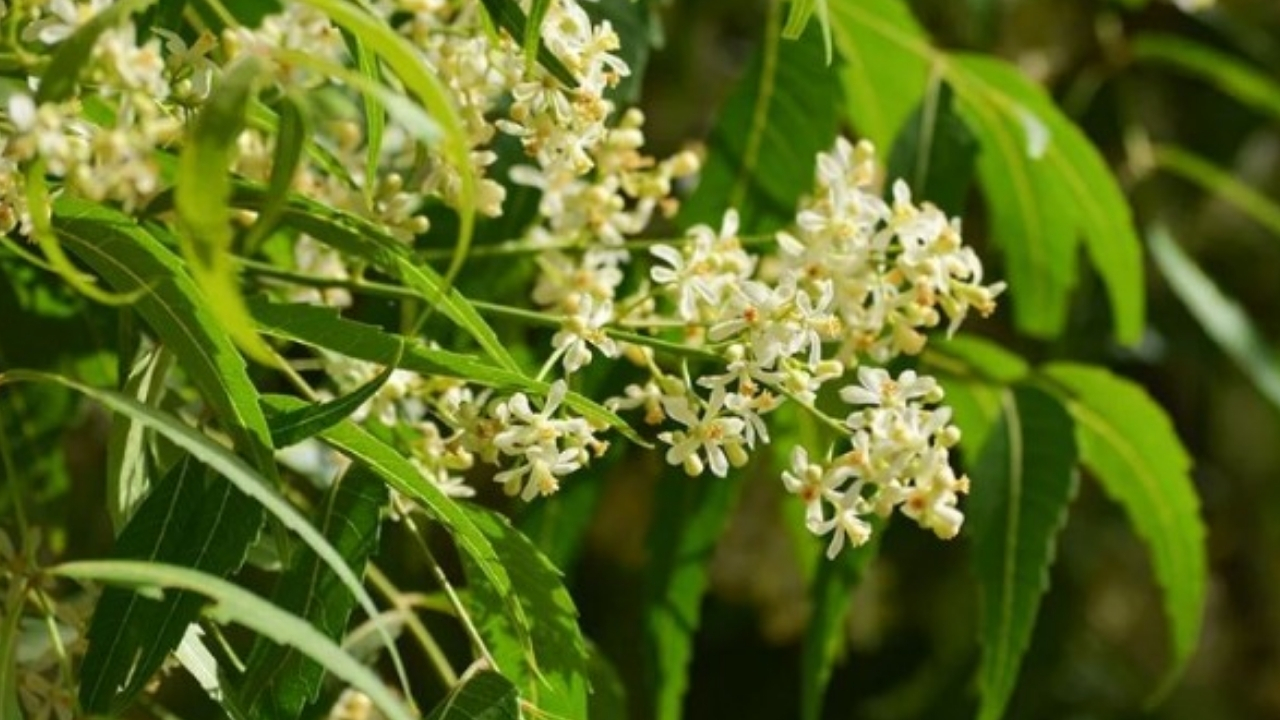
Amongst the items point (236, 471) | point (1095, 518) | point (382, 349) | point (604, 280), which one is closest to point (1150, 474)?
point (604, 280)

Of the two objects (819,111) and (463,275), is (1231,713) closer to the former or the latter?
(819,111)

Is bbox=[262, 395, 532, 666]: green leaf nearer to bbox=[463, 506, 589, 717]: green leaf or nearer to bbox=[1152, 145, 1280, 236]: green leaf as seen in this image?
bbox=[463, 506, 589, 717]: green leaf

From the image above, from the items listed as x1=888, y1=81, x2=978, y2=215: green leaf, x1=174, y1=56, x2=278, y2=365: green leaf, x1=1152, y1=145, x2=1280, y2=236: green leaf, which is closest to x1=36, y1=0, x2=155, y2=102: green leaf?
x1=174, y1=56, x2=278, y2=365: green leaf

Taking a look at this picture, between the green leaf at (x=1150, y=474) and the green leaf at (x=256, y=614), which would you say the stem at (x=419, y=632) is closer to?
the green leaf at (x=256, y=614)

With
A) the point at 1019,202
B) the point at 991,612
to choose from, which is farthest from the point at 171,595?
the point at 1019,202

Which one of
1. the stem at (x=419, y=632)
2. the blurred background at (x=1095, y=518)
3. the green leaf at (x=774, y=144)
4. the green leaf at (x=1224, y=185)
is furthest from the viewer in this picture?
the blurred background at (x=1095, y=518)

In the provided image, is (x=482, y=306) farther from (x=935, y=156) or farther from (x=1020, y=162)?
(x=1020, y=162)

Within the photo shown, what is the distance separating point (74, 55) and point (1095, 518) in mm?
1902

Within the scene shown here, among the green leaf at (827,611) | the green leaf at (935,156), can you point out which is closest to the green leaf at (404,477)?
the green leaf at (827,611)

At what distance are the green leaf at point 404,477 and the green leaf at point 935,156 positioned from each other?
0.56 m

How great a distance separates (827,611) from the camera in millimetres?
1292

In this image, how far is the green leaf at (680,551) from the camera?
53.2 inches

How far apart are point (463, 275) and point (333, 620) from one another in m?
0.33

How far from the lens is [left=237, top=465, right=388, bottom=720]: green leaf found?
940 millimetres
